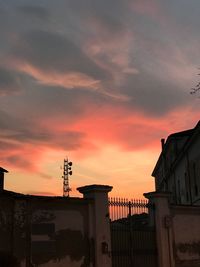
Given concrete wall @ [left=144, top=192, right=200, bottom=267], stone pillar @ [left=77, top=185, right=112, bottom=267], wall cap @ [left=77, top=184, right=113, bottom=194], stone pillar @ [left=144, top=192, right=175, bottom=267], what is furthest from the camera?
concrete wall @ [left=144, top=192, right=200, bottom=267]

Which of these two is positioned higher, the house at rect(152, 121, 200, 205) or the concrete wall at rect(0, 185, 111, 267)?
the house at rect(152, 121, 200, 205)

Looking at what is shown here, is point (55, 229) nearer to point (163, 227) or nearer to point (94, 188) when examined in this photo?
point (94, 188)

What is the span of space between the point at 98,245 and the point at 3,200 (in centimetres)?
413

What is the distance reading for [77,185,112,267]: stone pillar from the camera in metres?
16.2

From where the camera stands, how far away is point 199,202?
3128cm

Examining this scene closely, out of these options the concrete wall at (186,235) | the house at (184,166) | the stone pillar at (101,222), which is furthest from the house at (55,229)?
the house at (184,166)

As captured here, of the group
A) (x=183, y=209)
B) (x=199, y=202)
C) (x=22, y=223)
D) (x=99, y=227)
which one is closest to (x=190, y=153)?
(x=199, y=202)

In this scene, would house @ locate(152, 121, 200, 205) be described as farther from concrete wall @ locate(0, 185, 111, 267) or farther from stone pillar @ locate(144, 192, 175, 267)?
concrete wall @ locate(0, 185, 111, 267)

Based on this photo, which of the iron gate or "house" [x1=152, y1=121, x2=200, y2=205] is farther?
"house" [x1=152, y1=121, x2=200, y2=205]

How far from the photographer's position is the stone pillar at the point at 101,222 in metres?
16.2

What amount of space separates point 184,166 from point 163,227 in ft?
60.1

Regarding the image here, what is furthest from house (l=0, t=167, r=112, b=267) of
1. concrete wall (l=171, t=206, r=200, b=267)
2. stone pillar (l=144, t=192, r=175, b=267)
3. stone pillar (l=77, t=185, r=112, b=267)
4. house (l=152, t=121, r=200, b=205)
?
house (l=152, t=121, r=200, b=205)

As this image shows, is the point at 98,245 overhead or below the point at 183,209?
below

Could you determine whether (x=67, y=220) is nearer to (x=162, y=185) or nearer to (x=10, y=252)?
(x=10, y=252)
